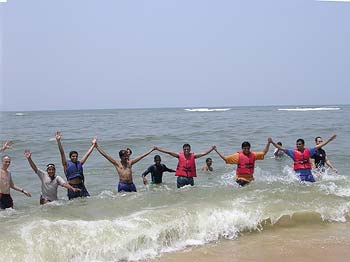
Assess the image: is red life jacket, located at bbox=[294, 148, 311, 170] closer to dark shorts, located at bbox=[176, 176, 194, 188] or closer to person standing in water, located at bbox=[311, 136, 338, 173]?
person standing in water, located at bbox=[311, 136, 338, 173]

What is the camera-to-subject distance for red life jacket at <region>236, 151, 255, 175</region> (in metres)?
9.95

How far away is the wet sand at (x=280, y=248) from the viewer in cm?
616

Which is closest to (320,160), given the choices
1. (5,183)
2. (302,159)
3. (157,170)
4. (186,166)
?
(302,159)

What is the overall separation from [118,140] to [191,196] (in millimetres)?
16547

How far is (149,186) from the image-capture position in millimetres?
11672

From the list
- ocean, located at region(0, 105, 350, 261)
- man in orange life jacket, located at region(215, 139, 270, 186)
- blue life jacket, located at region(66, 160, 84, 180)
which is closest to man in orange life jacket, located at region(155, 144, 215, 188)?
ocean, located at region(0, 105, 350, 261)

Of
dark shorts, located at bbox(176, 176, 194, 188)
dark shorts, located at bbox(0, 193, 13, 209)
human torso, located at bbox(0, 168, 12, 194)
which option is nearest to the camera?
human torso, located at bbox(0, 168, 12, 194)

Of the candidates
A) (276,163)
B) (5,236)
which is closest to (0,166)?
(5,236)

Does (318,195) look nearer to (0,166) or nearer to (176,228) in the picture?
(176,228)

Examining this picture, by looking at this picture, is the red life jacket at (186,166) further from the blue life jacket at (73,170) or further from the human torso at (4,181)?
the human torso at (4,181)

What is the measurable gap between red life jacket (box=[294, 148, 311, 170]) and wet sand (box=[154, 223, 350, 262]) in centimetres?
294

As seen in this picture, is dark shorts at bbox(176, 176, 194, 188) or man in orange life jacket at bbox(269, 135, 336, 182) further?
dark shorts at bbox(176, 176, 194, 188)

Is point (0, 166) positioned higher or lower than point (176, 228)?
higher

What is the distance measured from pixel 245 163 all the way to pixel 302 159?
5.17 feet
